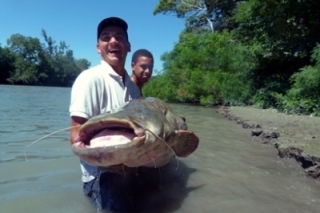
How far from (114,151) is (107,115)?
0.67 ft

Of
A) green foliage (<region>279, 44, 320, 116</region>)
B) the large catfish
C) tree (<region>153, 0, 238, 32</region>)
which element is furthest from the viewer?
tree (<region>153, 0, 238, 32</region>)

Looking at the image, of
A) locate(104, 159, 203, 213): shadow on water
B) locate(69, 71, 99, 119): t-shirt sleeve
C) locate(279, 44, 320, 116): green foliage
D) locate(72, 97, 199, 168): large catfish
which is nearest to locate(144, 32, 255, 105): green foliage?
locate(279, 44, 320, 116): green foliage

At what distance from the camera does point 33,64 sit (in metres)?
65.6

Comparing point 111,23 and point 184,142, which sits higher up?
point 111,23

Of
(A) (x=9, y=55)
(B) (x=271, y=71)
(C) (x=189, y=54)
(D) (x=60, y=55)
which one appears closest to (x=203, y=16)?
(C) (x=189, y=54)

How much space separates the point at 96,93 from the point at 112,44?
1.37 feet

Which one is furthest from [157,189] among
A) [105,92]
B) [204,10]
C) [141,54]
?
[204,10]

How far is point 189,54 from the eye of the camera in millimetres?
18438

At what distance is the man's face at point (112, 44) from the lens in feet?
7.95

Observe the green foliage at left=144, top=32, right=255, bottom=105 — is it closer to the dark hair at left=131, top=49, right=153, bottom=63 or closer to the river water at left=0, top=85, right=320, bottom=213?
the dark hair at left=131, top=49, right=153, bottom=63

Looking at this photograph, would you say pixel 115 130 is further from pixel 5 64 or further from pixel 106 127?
pixel 5 64

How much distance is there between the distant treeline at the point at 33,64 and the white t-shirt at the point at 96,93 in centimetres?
6033

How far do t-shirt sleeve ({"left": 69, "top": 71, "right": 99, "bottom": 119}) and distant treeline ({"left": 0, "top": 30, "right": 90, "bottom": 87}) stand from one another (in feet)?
198

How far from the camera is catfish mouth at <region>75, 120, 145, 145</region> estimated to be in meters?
1.61
